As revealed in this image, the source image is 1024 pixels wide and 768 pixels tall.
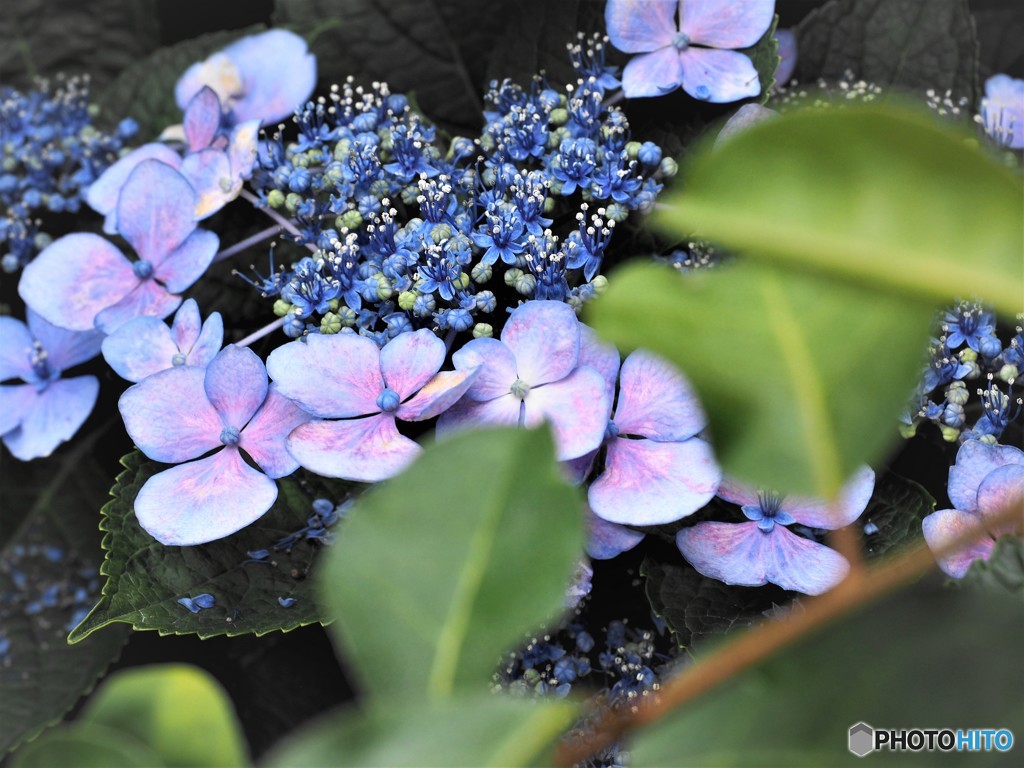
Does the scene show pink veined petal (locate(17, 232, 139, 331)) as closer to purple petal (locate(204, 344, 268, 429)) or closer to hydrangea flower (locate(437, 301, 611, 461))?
purple petal (locate(204, 344, 268, 429))

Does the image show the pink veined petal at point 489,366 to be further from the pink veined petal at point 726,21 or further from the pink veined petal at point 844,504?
the pink veined petal at point 726,21

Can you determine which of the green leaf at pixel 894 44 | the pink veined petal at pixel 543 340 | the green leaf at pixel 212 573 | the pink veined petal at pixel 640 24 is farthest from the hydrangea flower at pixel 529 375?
the green leaf at pixel 894 44

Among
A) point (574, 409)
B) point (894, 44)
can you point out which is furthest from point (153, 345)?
point (894, 44)

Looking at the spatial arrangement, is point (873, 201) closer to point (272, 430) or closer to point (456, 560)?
point (456, 560)

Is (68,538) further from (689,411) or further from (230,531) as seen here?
(689,411)

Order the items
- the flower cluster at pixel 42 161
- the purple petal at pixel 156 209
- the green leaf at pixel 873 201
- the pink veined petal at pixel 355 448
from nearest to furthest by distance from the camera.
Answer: the green leaf at pixel 873 201 < the pink veined petal at pixel 355 448 < the purple petal at pixel 156 209 < the flower cluster at pixel 42 161

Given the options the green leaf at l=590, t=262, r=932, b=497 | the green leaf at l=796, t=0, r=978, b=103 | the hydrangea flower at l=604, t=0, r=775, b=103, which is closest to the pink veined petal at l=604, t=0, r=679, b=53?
the hydrangea flower at l=604, t=0, r=775, b=103

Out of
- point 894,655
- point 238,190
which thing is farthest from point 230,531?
point 894,655
